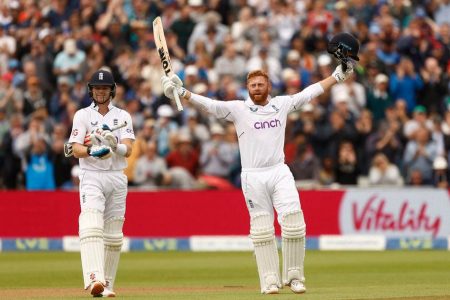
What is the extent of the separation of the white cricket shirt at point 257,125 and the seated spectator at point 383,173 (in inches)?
306

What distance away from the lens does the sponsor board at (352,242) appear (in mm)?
17594

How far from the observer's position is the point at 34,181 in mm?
18312

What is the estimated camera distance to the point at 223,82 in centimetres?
1930

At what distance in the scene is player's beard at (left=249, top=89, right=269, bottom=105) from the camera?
10414mm

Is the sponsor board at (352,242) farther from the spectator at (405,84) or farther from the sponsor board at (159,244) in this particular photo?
the spectator at (405,84)

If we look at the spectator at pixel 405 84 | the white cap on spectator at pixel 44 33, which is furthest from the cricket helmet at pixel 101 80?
the white cap on spectator at pixel 44 33

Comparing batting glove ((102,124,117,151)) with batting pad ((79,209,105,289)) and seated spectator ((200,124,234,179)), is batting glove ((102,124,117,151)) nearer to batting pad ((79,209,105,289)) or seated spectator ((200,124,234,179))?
batting pad ((79,209,105,289))

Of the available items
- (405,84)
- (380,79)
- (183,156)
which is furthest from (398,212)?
(183,156)

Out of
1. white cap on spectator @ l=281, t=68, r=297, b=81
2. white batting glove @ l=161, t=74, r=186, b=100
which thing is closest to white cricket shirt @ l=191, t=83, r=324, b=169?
white batting glove @ l=161, t=74, r=186, b=100

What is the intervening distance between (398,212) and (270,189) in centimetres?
766

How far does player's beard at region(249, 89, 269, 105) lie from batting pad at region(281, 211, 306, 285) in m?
0.96

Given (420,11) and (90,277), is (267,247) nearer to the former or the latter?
(90,277)

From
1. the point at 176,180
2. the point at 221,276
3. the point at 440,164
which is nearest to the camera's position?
the point at 221,276

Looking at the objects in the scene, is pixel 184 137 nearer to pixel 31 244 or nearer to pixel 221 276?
pixel 31 244
